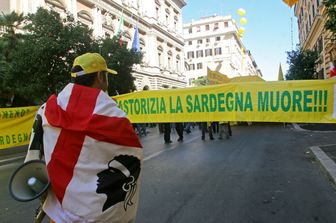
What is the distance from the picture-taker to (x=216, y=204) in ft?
19.0

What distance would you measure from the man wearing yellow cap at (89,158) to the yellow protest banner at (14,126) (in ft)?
31.6

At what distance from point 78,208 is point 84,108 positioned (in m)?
0.51

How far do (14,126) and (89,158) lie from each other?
32.9ft

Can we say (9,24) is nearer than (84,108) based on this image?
No

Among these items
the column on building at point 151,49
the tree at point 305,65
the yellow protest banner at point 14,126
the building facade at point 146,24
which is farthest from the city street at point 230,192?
the column on building at point 151,49

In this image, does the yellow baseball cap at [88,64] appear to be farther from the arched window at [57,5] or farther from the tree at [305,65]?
the tree at [305,65]

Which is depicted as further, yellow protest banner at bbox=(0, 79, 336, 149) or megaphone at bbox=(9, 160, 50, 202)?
yellow protest banner at bbox=(0, 79, 336, 149)

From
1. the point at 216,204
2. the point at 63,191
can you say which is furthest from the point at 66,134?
the point at 216,204

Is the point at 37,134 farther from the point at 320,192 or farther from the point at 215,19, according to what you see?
the point at 215,19

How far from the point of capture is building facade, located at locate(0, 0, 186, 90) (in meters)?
30.8

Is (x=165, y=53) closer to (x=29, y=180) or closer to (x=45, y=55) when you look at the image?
(x=45, y=55)

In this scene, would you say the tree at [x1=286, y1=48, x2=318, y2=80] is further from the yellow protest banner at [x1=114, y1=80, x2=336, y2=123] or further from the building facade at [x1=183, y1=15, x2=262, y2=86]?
the building facade at [x1=183, y1=15, x2=262, y2=86]

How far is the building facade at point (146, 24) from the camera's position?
3080 cm

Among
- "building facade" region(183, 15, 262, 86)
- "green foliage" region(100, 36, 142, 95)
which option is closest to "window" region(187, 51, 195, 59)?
"building facade" region(183, 15, 262, 86)
